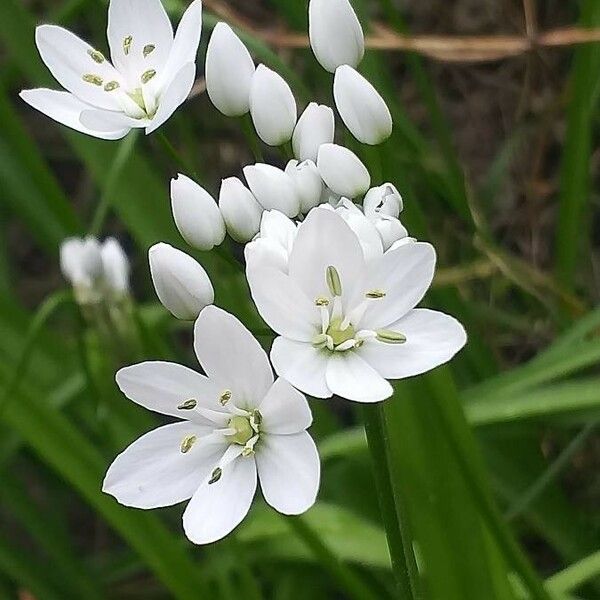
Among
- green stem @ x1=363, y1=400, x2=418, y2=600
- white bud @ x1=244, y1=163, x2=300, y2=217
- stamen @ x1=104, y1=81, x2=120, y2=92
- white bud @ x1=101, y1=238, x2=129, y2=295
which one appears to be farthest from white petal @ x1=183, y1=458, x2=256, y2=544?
white bud @ x1=101, y1=238, x2=129, y2=295

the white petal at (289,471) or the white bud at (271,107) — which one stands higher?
the white bud at (271,107)

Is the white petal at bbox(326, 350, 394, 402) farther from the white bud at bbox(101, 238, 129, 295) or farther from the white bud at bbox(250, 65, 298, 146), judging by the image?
the white bud at bbox(101, 238, 129, 295)

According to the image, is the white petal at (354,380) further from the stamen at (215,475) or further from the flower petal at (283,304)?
the stamen at (215,475)

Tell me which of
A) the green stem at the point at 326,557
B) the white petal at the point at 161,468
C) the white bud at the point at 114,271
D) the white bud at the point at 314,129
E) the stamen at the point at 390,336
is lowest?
the green stem at the point at 326,557

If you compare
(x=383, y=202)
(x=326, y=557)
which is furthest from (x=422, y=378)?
(x=383, y=202)

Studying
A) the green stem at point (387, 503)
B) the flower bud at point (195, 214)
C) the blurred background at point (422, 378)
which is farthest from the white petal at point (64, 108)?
the green stem at point (387, 503)

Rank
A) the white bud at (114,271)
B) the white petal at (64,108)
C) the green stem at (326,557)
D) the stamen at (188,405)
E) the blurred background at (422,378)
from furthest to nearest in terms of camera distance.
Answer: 1. the white bud at (114,271)
2. the blurred background at (422,378)
3. the green stem at (326,557)
4. the white petal at (64,108)
5. the stamen at (188,405)
